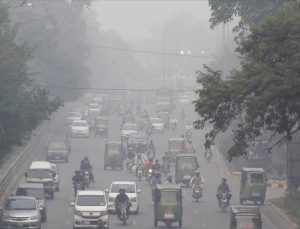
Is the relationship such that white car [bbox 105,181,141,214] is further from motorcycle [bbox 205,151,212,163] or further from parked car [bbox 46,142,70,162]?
motorcycle [bbox 205,151,212,163]

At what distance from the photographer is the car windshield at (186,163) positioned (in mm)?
70812

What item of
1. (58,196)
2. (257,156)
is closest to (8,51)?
(58,196)

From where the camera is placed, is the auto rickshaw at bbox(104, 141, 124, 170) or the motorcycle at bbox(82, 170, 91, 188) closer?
the motorcycle at bbox(82, 170, 91, 188)

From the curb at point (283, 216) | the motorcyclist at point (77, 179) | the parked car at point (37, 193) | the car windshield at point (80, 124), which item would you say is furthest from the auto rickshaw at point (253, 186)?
the car windshield at point (80, 124)

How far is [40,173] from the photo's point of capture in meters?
64.2

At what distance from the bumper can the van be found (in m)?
13.5

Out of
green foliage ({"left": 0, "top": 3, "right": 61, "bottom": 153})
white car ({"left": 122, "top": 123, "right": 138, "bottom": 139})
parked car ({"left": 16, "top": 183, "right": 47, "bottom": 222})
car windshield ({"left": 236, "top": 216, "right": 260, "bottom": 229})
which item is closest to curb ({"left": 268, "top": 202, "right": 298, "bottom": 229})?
car windshield ({"left": 236, "top": 216, "right": 260, "bottom": 229})

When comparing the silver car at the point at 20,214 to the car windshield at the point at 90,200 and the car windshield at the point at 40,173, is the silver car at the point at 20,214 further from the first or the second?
the car windshield at the point at 40,173

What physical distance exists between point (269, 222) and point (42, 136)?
153 ft

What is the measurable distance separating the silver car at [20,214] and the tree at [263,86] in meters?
12.1

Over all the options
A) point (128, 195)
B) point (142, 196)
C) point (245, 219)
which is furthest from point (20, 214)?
point (142, 196)

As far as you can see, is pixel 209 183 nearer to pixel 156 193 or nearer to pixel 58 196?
pixel 58 196

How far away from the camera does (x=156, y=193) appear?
51969 millimetres

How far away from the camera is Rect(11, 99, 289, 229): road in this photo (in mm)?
53219
